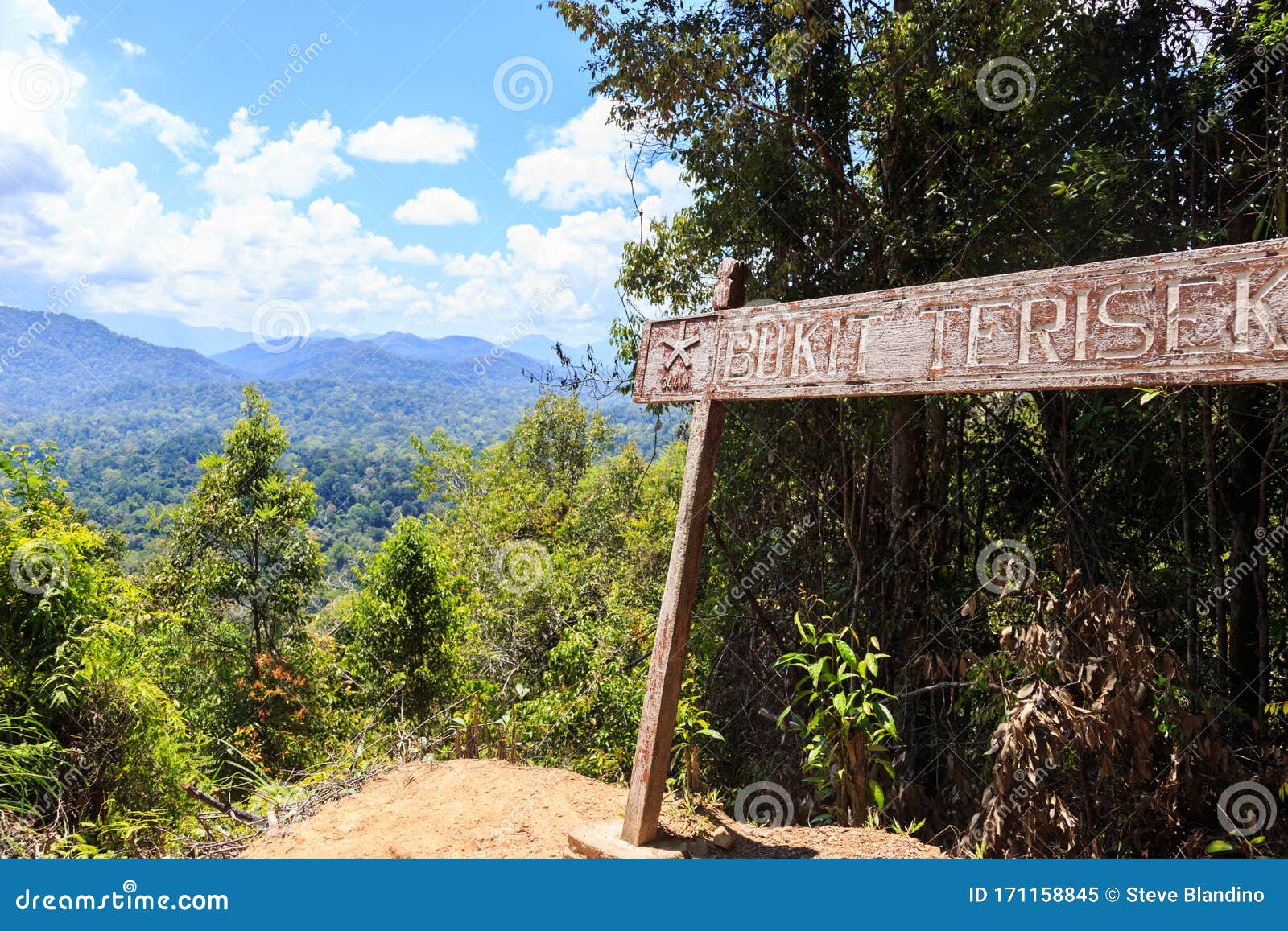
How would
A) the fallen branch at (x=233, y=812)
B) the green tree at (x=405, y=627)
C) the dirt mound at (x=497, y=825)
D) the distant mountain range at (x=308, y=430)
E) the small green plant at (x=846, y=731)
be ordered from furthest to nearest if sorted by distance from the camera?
1. the distant mountain range at (x=308, y=430)
2. the green tree at (x=405, y=627)
3. the fallen branch at (x=233, y=812)
4. the small green plant at (x=846, y=731)
5. the dirt mound at (x=497, y=825)

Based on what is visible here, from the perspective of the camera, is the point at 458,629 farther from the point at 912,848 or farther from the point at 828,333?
the point at 828,333

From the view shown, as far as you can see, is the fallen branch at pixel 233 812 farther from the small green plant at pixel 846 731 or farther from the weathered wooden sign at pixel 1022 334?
the weathered wooden sign at pixel 1022 334

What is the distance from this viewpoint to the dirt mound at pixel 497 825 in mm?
3287

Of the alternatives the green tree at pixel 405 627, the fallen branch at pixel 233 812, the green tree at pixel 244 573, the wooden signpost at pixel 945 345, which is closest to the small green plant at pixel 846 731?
the wooden signpost at pixel 945 345

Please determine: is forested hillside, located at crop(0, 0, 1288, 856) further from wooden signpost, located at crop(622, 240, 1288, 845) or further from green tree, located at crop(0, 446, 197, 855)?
wooden signpost, located at crop(622, 240, 1288, 845)

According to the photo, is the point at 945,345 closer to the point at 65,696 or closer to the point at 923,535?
the point at 923,535

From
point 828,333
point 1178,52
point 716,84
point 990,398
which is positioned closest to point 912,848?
point 828,333

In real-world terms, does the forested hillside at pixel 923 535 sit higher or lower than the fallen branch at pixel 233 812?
higher

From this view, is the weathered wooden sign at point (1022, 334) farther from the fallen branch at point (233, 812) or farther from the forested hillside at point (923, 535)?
the fallen branch at point (233, 812)

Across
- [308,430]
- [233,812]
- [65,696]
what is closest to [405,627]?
[65,696]

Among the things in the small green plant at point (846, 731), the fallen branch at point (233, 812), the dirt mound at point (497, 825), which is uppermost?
the small green plant at point (846, 731)

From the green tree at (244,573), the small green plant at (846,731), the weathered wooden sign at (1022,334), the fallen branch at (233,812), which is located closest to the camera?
the weathered wooden sign at (1022,334)

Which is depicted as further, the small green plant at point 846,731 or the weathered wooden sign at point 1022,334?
the small green plant at point 846,731

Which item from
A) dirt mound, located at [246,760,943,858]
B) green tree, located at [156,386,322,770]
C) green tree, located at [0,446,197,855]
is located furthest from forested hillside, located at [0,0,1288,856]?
green tree, located at [156,386,322,770]
